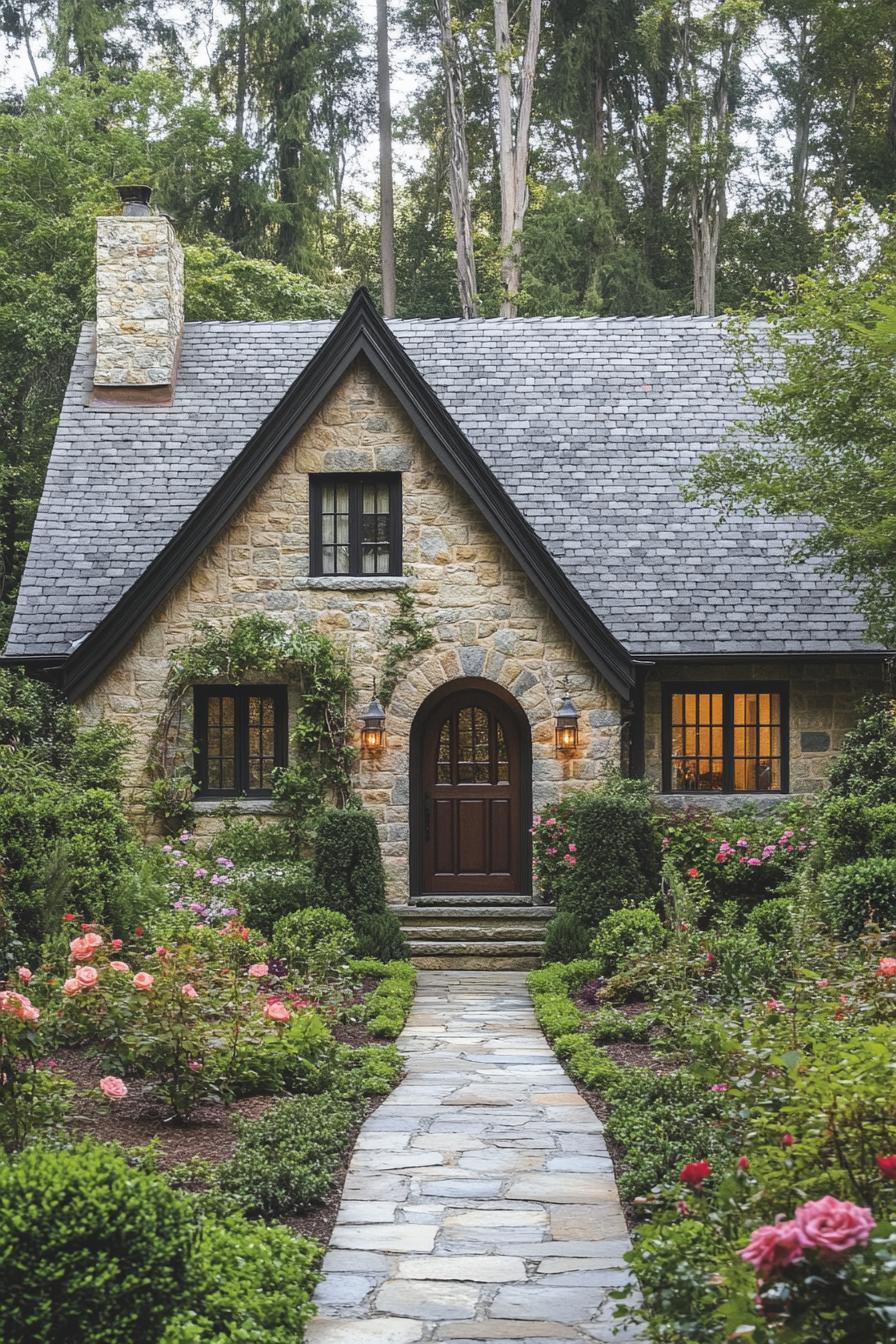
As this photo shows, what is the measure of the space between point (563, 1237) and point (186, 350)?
47.3 ft

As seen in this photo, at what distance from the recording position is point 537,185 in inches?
1139

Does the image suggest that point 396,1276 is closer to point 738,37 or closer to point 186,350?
point 186,350

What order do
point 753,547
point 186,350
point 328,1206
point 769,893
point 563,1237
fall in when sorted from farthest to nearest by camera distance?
1. point 186,350
2. point 753,547
3. point 769,893
4. point 328,1206
5. point 563,1237

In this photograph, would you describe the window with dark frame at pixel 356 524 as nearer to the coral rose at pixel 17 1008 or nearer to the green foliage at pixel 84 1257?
the coral rose at pixel 17 1008

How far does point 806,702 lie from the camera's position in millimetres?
14945

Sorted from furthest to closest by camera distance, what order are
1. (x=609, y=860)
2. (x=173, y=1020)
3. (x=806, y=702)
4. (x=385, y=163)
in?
(x=385, y=163), (x=806, y=702), (x=609, y=860), (x=173, y=1020)

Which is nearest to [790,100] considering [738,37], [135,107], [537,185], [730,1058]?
[738,37]

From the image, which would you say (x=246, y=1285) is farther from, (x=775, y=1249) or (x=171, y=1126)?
(x=171, y=1126)

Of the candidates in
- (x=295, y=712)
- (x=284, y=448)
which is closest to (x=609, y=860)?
(x=295, y=712)

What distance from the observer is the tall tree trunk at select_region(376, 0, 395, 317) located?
2831cm

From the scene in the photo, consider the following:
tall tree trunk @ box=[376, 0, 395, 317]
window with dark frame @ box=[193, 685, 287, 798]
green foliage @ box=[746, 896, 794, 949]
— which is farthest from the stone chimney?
tall tree trunk @ box=[376, 0, 395, 317]

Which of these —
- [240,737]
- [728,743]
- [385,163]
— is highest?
[385,163]

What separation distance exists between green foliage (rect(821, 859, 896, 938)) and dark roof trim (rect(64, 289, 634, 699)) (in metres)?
4.35

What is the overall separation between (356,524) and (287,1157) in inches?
359
